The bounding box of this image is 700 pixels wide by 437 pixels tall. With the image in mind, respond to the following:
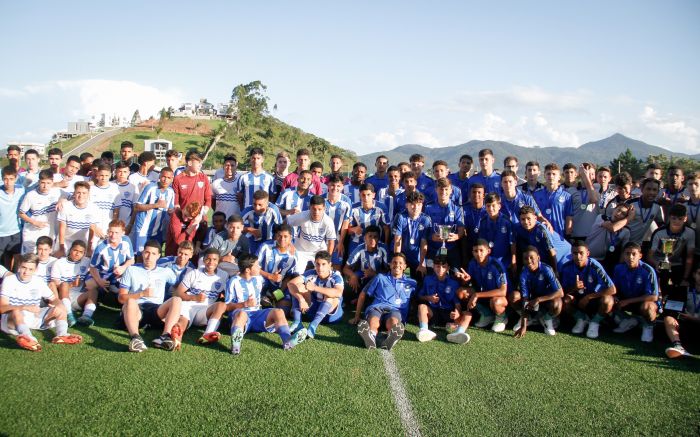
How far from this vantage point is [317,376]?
4492 millimetres

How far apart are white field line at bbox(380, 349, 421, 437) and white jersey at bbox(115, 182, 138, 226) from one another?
15.5 feet

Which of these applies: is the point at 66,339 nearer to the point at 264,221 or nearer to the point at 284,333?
the point at 284,333

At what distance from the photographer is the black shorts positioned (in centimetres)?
692

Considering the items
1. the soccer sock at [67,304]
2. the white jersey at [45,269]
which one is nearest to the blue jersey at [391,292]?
the soccer sock at [67,304]

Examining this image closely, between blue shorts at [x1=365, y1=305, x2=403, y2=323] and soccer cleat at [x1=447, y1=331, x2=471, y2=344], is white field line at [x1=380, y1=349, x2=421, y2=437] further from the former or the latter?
soccer cleat at [x1=447, y1=331, x2=471, y2=344]

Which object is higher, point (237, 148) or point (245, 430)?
point (237, 148)

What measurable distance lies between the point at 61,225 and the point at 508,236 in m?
6.12

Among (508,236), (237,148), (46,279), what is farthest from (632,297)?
(237,148)

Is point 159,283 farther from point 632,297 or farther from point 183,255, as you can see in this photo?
A: point 632,297

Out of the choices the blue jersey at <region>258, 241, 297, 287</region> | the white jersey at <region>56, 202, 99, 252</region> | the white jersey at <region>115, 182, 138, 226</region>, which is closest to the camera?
the blue jersey at <region>258, 241, 297, 287</region>

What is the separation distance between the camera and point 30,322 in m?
5.32

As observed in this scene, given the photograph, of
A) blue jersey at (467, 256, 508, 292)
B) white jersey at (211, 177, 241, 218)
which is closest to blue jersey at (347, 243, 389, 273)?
blue jersey at (467, 256, 508, 292)

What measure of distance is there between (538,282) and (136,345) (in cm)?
479

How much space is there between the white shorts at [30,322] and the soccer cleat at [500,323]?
5.20m
